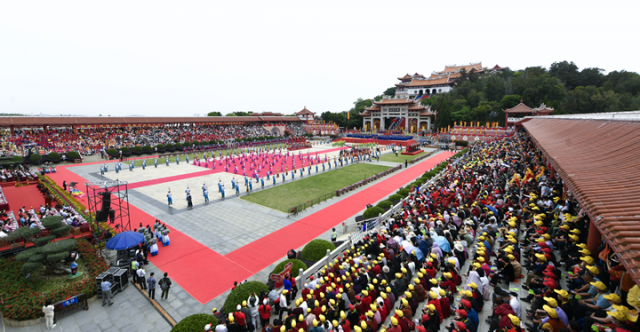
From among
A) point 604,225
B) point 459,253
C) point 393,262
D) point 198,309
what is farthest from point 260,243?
point 604,225

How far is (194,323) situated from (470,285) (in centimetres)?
648

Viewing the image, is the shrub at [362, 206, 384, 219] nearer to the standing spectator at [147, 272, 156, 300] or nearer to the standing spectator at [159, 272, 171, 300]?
the standing spectator at [159, 272, 171, 300]

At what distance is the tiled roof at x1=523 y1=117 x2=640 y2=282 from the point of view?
12.8 ft

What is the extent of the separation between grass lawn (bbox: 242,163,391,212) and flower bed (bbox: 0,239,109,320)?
9.82m

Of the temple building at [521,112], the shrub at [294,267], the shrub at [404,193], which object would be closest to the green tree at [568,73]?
the temple building at [521,112]

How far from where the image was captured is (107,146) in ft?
133

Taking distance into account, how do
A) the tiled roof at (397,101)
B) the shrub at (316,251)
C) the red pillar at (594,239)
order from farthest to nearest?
the tiled roof at (397,101), the shrub at (316,251), the red pillar at (594,239)

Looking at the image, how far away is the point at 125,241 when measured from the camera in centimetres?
1088

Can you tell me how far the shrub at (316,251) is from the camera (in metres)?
10.8

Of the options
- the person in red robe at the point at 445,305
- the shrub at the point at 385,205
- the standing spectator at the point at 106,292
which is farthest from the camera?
the shrub at the point at 385,205

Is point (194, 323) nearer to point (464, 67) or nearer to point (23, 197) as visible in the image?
point (23, 197)

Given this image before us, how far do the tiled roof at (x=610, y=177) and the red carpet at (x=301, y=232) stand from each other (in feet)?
33.3

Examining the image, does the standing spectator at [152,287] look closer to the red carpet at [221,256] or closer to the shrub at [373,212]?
the red carpet at [221,256]

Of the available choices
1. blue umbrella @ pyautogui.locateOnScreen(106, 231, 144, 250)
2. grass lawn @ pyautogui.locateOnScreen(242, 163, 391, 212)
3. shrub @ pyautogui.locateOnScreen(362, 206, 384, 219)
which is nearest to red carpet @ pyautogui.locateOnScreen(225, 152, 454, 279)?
shrub @ pyautogui.locateOnScreen(362, 206, 384, 219)
